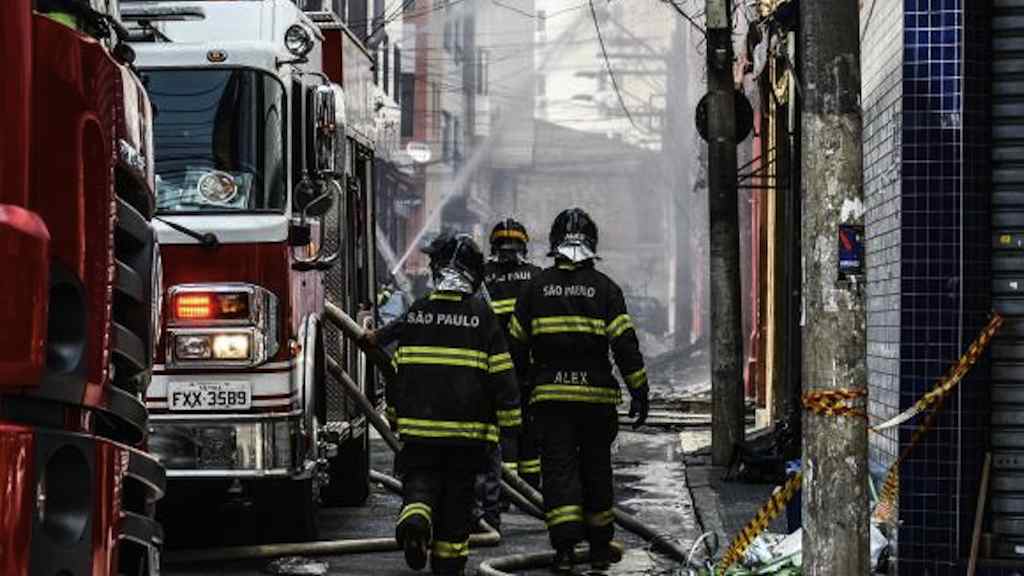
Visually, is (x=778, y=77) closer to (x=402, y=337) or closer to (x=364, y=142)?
(x=364, y=142)

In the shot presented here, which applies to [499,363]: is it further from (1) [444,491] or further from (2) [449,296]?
(1) [444,491]

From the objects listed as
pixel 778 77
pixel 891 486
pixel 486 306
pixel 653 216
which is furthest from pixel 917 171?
pixel 653 216

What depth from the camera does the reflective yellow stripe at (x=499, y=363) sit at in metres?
9.32

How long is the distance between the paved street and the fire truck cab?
2.25 ft

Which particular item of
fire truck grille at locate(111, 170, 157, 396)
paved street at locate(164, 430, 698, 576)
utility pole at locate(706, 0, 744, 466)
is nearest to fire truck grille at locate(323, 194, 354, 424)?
paved street at locate(164, 430, 698, 576)

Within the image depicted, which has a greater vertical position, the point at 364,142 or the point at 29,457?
the point at 364,142

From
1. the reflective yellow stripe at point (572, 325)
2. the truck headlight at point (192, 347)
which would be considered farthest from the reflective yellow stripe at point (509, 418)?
the truck headlight at point (192, 347)

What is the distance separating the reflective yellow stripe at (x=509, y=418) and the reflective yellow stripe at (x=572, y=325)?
1004 millimetres

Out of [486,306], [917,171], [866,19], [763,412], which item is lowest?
[763,412]

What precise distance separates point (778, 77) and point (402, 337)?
10.8 metres

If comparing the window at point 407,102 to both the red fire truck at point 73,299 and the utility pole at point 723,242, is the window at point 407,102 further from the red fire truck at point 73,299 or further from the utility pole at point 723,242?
the red fire truck at point 73,299

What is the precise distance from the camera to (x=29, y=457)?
12.6 feet

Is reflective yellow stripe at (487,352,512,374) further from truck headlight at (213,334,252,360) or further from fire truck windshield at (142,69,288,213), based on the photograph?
fire truck windshield at (142,69,288,213)

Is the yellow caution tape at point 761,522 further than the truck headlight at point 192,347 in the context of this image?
No
